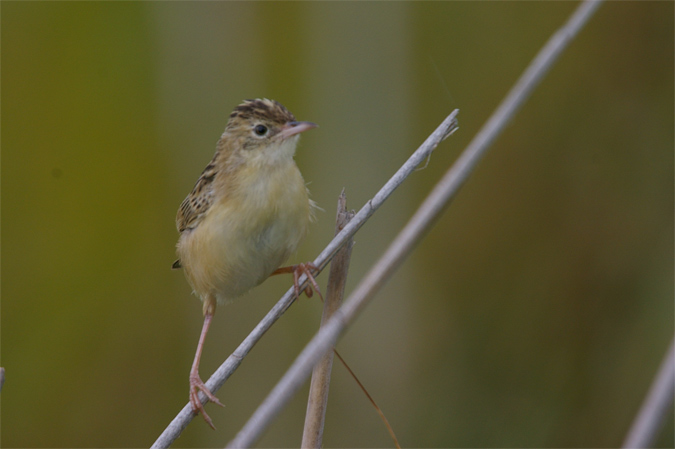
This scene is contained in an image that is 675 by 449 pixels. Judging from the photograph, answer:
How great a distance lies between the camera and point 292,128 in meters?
3.24

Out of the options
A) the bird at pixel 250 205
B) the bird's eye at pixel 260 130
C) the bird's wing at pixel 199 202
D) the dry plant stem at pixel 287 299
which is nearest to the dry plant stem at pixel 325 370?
the dry plant stem at pixel 287 299

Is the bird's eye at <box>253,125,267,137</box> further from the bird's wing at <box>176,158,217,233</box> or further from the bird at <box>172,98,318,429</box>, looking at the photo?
the bird's wing at <box>176,158,217,233</box>

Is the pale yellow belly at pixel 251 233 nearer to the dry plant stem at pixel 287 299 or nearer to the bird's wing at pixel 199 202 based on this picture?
the bird's wing at pixel 199 202

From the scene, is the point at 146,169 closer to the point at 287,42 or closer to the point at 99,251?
the point at 99,251

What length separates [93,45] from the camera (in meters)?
5.82

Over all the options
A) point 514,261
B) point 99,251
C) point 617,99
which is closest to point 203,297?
point 99,251

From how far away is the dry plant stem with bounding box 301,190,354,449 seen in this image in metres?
2.38

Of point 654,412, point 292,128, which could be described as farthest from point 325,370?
point 292,128

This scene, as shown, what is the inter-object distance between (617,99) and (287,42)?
2.93 metres

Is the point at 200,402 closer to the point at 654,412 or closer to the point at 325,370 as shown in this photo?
the point at 325,370

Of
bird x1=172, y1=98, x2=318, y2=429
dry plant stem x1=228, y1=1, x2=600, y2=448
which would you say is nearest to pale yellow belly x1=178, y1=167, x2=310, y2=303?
bird x1=172, y1=98, x2=318, y2=429

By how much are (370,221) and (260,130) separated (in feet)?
6.17

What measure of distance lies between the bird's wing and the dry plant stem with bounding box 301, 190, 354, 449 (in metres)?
0.94

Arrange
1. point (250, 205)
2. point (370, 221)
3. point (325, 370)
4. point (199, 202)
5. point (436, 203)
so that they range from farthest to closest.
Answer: point (370, 221) < point (199, 202) < point (250, 205) < point (325, 370) < point (436, 203)
